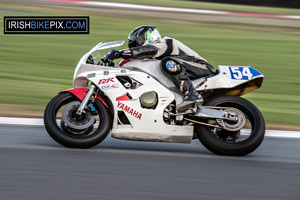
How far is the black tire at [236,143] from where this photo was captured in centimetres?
625

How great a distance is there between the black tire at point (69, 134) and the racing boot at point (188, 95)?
0.81 meters

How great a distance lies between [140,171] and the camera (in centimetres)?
549

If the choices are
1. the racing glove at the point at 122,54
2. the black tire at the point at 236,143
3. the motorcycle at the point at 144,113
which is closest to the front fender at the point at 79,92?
the motorcycle at the point at 144,113

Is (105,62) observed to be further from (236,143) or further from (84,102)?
(236,143)

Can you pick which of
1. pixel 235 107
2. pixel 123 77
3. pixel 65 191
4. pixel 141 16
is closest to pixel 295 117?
pixel 235 107

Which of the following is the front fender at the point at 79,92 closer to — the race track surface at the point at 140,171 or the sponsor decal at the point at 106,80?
the sponsor decal at the point at 106,80

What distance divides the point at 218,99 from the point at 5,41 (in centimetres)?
1115

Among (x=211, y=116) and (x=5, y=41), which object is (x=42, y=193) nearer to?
(x=211, y=116)

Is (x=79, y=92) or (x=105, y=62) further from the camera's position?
(x=105, y=62)

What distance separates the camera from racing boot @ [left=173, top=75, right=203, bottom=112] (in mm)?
6258

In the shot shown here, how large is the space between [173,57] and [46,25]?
1295 cm

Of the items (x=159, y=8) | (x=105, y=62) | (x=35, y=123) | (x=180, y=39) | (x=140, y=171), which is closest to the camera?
(x=140, y=171)

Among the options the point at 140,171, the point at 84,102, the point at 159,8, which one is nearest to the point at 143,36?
the point at 84,102

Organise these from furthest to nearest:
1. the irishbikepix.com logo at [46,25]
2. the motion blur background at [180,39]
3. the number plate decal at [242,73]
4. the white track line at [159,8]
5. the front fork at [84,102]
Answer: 1. the white track line at [159,8]
2. the irishbikepix.com logo at [46,25]
3. the motion blur background at [180,39]
4. the number plate decal at [242,73]
5. the front fork at [84,102]
